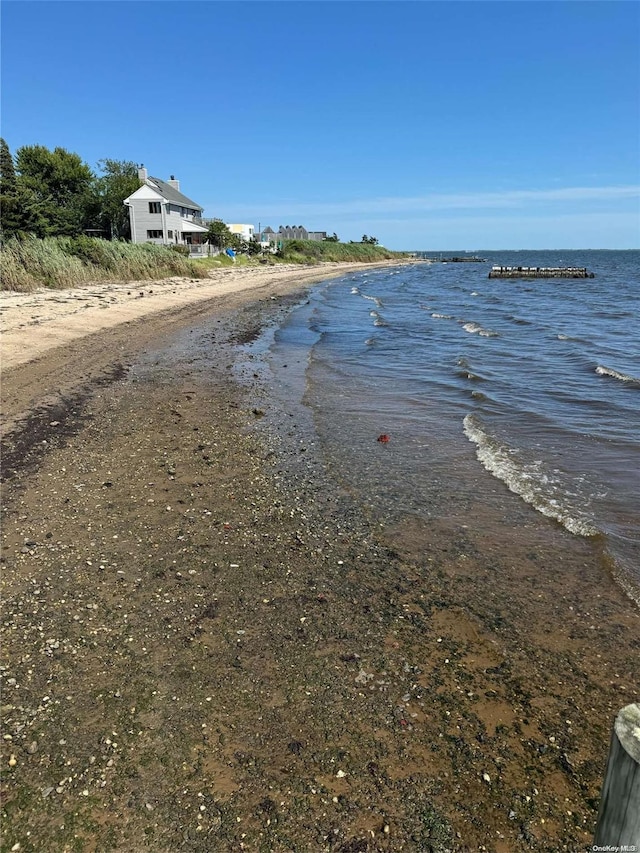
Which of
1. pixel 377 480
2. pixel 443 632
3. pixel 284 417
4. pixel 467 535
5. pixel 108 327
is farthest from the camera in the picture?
pixel 108 327

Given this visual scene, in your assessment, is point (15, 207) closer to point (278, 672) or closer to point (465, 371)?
point (465, 371)

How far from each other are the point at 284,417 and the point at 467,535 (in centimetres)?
544

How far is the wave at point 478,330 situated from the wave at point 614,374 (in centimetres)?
785

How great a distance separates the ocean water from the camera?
7363 mm

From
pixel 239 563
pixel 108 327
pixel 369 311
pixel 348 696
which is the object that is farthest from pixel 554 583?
pixel 369 311

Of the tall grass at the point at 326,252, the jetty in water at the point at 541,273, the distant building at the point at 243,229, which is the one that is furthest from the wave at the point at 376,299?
the distant building at the point at 243,229

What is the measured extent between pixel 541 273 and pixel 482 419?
75793mm

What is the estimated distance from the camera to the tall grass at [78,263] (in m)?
25.7

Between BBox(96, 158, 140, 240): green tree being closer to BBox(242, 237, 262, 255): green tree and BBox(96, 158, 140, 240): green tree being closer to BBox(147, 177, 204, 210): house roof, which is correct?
BBox(147, 177, 204, 210): house roof

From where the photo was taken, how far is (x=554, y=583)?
5566 millimetres

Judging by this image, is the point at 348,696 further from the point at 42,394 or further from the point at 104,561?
the point at 42,394

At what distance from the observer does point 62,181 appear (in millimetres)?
59656

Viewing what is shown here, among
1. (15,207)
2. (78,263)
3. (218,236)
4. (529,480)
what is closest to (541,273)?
(218,236)

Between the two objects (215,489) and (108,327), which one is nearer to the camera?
(215,489)
